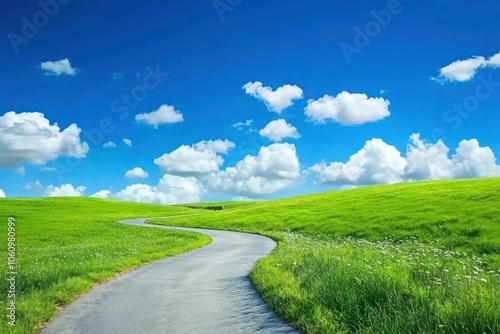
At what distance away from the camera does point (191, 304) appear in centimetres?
1076

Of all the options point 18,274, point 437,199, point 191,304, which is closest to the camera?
point 191,304

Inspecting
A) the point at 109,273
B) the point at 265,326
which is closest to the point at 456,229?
the point at 109,273

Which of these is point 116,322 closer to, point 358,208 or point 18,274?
point 18,274

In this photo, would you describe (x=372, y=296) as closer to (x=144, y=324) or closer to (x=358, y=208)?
(x=144, y=324)

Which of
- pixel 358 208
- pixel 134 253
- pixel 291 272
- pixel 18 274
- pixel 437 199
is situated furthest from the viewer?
pixel 358 208

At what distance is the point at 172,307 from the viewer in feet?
34.3

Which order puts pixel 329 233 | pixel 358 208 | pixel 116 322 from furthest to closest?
pixel 358 208 < pixel 329 233 < pixel 116 322

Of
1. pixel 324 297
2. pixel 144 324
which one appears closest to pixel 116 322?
pixel 144 324

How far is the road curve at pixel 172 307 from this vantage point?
8688 millimetres

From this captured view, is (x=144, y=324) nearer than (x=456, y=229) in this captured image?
Yes

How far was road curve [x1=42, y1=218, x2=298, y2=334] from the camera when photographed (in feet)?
28.5

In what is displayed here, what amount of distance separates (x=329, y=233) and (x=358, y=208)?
14128 mm

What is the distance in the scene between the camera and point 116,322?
9219 mm

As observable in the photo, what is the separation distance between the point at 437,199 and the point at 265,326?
43.9 meters
